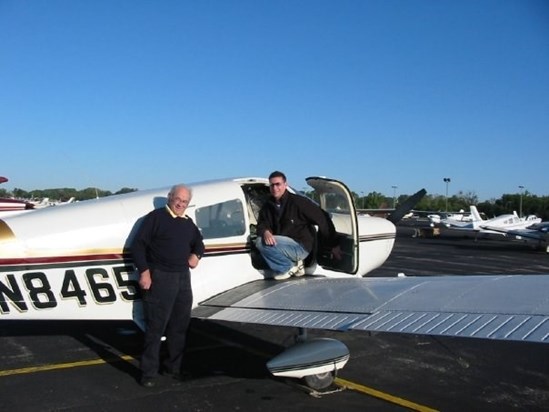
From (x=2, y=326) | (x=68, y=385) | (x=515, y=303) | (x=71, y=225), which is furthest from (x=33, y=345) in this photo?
(x=515, y=303)

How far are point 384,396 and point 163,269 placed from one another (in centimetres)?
227

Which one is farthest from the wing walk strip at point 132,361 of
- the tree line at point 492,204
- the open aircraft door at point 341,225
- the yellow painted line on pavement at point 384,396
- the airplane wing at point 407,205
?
the tree line at point 492,204

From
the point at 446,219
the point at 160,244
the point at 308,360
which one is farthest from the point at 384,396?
the point at 446,219

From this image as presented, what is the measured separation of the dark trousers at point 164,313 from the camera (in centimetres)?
487

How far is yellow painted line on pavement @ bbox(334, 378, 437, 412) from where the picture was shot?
14.6 feet

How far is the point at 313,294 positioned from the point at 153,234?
63.6 inches

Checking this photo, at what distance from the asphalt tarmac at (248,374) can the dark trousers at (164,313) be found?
11.5 inches

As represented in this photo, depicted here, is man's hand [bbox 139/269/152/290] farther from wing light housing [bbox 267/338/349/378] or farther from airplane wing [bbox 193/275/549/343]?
wing light housing [bbox 267/338/349/378]

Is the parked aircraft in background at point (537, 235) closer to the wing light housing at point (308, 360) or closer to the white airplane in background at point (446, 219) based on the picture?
the white airplane in background at point (446, 219)

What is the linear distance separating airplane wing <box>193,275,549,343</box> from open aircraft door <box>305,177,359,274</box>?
0.68 m

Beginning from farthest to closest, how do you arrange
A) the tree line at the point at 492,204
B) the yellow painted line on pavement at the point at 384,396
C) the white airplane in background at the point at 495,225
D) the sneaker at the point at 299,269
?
the tree line at the point at 492,204 < the white airplane in background at the point at 495,225 < the sneaker at the point at 299,269 < the yellow painted line on pavement at the point at 384,396

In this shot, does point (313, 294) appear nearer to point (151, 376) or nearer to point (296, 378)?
point (296, 378)

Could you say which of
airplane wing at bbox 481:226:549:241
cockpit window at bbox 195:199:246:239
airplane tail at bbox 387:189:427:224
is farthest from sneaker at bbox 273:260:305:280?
airplane wing at bbox 481:226:549:241

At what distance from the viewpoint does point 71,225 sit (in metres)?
5.09
